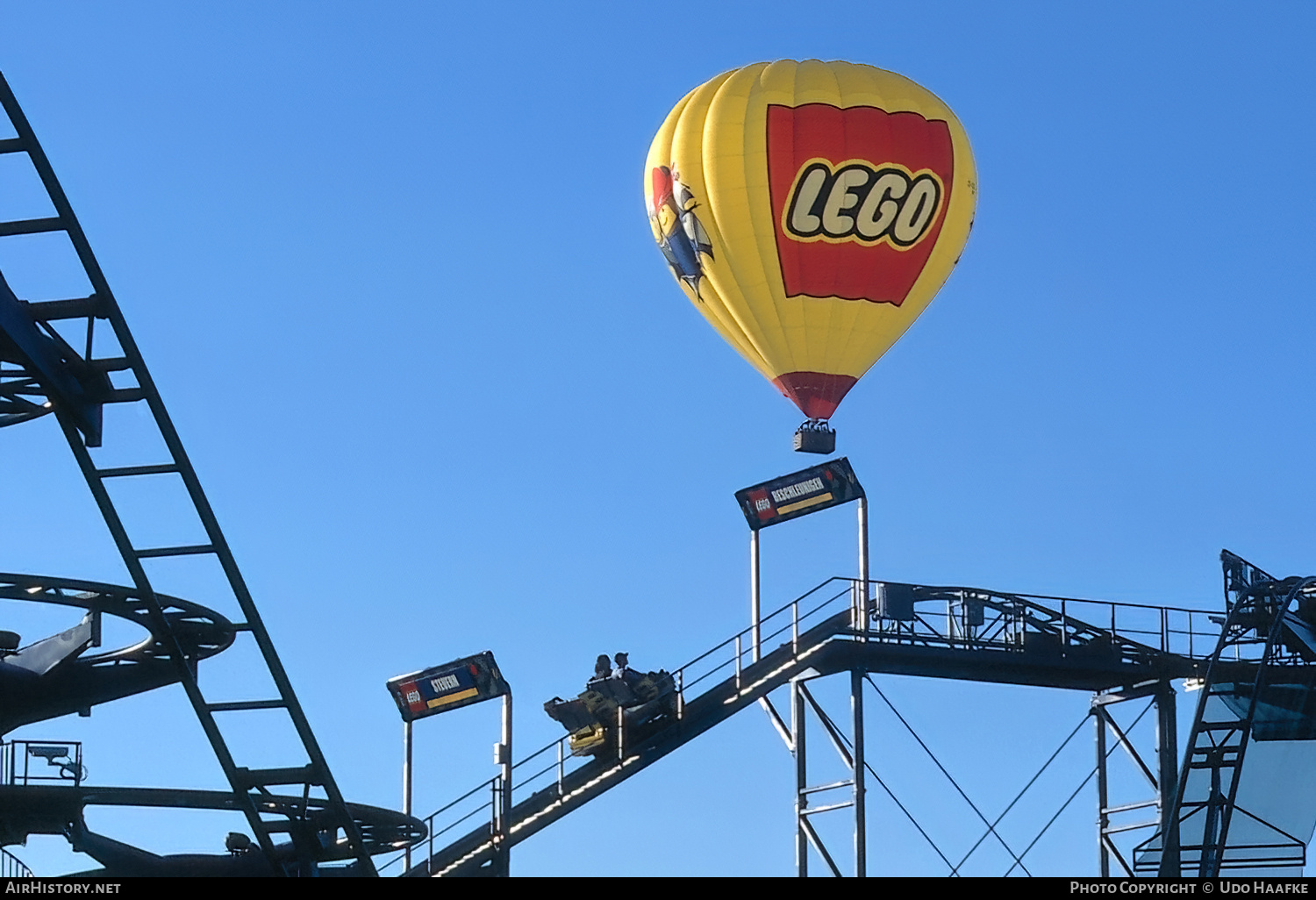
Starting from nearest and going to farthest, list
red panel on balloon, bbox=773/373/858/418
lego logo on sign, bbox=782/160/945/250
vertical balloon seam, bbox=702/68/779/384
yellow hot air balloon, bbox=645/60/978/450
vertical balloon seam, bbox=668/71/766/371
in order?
lego logo on sign, bbox=782/160/945/250 → yellow hot air balloon, bbox=645/60/978/450 → vertical balloon seam, bbox=702/68/779/384 → vertical balloon seam, bbox=668/71/766/371 → red panel on balloon, bbox=773/373/858/418

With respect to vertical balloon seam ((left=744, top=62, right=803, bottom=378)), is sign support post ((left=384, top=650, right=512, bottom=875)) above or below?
below

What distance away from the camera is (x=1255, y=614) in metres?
50.8

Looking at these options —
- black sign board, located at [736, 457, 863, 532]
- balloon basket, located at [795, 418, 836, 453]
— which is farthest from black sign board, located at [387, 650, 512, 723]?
balloon basket, located at [795, 418, 836, 453]

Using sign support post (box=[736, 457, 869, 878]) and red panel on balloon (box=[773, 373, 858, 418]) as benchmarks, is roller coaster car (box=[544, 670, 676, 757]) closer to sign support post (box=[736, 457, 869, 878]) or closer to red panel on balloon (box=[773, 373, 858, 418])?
sign support post (box=[736, 457, 869, 878])

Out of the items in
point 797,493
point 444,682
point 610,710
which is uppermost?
point 797,493

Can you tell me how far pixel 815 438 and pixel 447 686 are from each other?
17283 mm

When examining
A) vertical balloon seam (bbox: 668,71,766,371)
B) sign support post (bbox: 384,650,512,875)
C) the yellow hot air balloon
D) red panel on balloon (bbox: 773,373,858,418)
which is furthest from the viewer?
red panel on balloon (bbox: 773,373,858,418)

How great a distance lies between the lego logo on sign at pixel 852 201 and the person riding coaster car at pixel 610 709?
17.3 meters

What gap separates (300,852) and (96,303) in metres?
8.42

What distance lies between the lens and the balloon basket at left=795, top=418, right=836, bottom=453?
61844 mm

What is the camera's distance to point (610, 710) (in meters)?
45.8

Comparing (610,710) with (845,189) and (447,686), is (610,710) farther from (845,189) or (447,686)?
(845,189)

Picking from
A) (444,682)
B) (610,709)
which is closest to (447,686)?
(444,682)

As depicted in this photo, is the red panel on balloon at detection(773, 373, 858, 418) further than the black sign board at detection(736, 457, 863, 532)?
Yes
